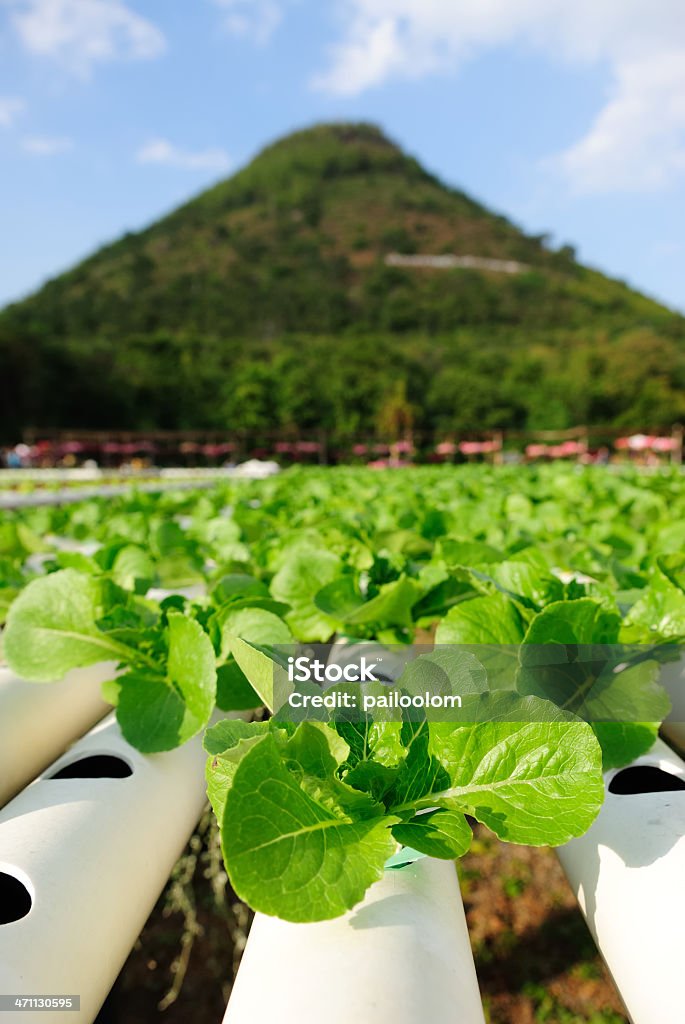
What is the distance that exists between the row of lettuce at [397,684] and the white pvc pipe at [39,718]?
73mm

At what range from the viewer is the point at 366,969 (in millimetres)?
590

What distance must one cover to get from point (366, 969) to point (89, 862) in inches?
13.4

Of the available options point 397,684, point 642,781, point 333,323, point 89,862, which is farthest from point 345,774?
point 333,323

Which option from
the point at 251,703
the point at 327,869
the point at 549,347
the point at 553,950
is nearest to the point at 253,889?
the point at 327,869

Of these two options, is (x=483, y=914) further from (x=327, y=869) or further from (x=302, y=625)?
(x=327, y=869)

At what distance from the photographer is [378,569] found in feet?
4.84

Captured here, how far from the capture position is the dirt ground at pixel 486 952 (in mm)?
1907

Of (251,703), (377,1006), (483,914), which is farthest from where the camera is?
(483,914)

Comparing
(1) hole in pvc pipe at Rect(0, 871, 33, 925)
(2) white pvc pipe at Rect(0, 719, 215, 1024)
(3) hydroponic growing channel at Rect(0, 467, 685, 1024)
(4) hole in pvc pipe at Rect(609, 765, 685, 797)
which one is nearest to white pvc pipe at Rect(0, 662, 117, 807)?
(3) hydroponic growing channel at Rect(0, 467, 685, 1024)

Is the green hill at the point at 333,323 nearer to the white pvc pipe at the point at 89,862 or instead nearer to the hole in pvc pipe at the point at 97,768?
the hole in pvc pipe at the point at 97,768

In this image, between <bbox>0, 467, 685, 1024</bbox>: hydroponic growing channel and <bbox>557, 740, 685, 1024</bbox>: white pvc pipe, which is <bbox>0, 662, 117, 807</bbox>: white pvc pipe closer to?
<bbox>0, 467, 685, 1024</bbox>: hydroponic growing channel

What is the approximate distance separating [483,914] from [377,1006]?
197 cm

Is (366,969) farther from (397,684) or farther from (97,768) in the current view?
(97,768)

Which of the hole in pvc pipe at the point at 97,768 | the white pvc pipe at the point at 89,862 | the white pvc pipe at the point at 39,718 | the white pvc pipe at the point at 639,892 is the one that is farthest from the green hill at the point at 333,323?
the white pvc pipe at the point at 639,892
